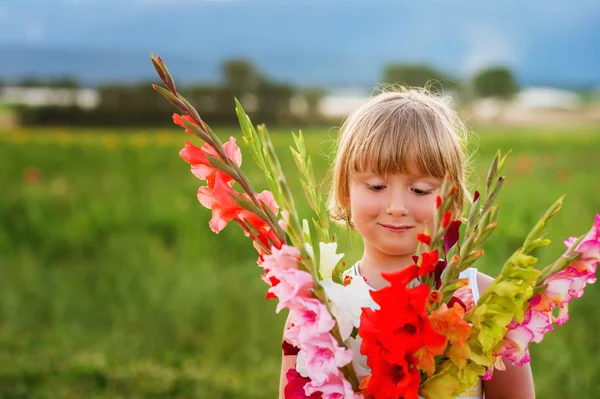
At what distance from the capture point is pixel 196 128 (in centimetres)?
104

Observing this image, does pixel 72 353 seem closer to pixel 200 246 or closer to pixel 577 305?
pixel 200 246

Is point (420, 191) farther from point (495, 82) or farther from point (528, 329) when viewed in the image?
point (495, 82)

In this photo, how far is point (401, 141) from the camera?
134 centimetres

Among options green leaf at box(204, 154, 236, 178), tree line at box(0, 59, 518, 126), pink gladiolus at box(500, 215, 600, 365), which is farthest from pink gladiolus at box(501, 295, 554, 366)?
tree line at box(0, 59, 518, 126)

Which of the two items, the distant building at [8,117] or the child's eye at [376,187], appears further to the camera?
the distant building at [8,117]

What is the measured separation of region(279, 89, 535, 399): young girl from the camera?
1.32 m

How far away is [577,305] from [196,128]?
3630 mm

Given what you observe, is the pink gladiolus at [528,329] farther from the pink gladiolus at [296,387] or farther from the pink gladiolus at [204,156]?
the pink gladiolus at [204,156]

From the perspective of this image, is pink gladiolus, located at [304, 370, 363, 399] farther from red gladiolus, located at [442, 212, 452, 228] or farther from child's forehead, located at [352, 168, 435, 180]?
child's forehead, located at [352, 168, 435, 180]

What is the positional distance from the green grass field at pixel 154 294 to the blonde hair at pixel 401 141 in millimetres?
413

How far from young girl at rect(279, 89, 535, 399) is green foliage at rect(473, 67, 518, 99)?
26620mm

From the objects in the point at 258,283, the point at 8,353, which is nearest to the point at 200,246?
the point at 258,283

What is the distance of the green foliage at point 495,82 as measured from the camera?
89.0 feet

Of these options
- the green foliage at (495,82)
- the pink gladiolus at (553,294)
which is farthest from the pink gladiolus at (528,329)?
the green foliage at (495,82)
